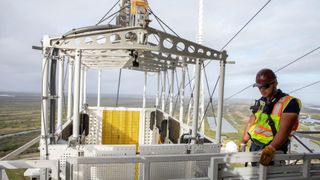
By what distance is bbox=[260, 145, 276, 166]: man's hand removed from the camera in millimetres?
3123

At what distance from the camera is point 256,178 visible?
3.41 m

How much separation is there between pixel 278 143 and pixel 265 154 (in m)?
0.20

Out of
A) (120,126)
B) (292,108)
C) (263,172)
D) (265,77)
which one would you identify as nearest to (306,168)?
(263,172)

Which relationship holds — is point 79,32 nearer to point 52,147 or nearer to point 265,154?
point 52,147

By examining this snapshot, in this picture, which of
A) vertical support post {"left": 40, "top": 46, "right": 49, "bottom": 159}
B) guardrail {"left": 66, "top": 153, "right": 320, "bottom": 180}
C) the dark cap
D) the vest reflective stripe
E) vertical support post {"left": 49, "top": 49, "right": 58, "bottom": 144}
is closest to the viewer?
guardrail {"left": 66, "top": 153, "right": 320, "bottom": 180}

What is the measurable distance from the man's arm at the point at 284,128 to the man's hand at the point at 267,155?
0.05m

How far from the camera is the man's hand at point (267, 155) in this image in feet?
10.2

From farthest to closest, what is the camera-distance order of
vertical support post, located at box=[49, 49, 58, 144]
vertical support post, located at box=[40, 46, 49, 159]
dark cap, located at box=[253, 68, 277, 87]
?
1. vertical support post, located at box=[49, 49, 58, 144]
2. vertical support post, located at box=[40, 46, 49, 159]
3. dark cap, located at box=[253, 68, 277, 87]

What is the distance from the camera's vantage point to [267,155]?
124 inches

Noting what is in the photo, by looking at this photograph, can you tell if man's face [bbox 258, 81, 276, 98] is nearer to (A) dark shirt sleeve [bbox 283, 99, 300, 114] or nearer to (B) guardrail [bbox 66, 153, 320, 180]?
(A) dark shirt sleeve [bbox 283, 99, 300, 114]

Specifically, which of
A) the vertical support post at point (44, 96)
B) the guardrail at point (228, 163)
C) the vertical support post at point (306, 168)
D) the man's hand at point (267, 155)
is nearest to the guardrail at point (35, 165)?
the guardrail at point (228, 163)

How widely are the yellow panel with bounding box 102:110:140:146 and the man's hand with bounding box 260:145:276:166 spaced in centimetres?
807

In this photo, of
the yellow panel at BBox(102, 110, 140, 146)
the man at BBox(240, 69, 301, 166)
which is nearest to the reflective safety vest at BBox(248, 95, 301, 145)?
the man at BBox(240, 69, 301, 166)

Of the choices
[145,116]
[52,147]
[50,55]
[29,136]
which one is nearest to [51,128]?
[52,147]
